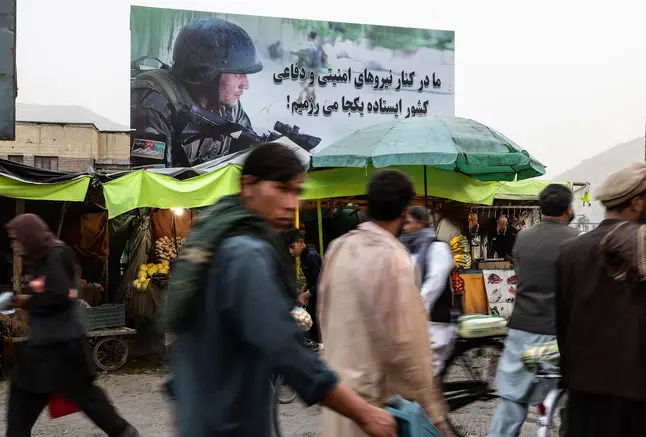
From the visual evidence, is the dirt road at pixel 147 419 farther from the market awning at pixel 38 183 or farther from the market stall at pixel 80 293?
the market awning at pixel 38 183

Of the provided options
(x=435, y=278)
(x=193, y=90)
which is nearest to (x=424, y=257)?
(x=435, y=278)

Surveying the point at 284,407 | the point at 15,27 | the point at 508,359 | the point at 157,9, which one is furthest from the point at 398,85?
the point at 508,359

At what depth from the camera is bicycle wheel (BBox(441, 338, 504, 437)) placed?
16.7 ft

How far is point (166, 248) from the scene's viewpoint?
10.8 metres

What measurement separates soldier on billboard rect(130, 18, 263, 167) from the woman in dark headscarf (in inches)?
643

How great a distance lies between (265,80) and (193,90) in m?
2.42

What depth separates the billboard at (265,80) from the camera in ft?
67.2

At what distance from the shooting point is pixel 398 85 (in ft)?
74.2

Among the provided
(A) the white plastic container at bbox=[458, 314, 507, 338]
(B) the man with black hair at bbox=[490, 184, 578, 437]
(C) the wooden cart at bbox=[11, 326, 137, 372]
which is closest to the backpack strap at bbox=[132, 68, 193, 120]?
(C) the wooden cart at bbox=[11, 326, 137, 372]

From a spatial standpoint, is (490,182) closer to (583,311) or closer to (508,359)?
(508,359)

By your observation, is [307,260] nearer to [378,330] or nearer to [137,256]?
[137,256]

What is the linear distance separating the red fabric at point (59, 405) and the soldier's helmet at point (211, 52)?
1810cm

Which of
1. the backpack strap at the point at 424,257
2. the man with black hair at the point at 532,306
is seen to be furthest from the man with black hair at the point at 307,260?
the man with black hair at the point at 532,306

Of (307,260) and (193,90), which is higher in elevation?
(193,90)
